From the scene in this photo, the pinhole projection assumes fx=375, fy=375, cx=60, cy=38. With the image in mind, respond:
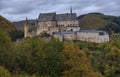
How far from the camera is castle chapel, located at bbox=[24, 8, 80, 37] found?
113312 millimetres

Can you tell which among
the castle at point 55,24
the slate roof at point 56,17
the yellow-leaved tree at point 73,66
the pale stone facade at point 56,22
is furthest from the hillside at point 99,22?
the yellow-leaved tree at point 73,66

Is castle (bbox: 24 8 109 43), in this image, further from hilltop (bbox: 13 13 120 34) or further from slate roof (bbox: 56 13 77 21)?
hilltop (bbox: 13 13 120 34)

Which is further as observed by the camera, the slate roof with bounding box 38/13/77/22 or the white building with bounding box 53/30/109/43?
the slate roof with bounding box 38/13/77/22

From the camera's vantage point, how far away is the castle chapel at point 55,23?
372ft

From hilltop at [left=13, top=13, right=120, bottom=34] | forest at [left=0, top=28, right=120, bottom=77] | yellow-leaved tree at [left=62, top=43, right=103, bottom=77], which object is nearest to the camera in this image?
forest at [left=0, top=28, right=120, bottom=77]

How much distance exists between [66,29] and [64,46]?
193 ft

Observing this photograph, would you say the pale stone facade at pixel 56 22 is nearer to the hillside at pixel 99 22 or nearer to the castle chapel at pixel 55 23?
the castle chapel at pixel 55 23

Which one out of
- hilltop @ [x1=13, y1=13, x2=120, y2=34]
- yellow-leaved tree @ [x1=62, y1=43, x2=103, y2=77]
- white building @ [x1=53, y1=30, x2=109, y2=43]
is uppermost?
hilltop @ [x1=13, y1=13, x2=120, y2=34]

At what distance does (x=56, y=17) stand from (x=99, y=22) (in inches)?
1787

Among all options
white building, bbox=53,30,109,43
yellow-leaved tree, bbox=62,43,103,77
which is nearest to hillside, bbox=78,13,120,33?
white building, bbox=53,30,109,43

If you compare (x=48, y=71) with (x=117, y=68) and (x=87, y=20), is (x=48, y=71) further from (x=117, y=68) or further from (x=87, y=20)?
(x=87, y=20)

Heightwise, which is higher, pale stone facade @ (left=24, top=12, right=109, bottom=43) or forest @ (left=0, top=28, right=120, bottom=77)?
pale stone facade @ (left=24, top=12, right=109, bottom=43)

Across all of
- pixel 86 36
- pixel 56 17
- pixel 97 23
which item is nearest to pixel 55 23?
pixel 56 17

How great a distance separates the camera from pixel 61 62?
49.4 m
